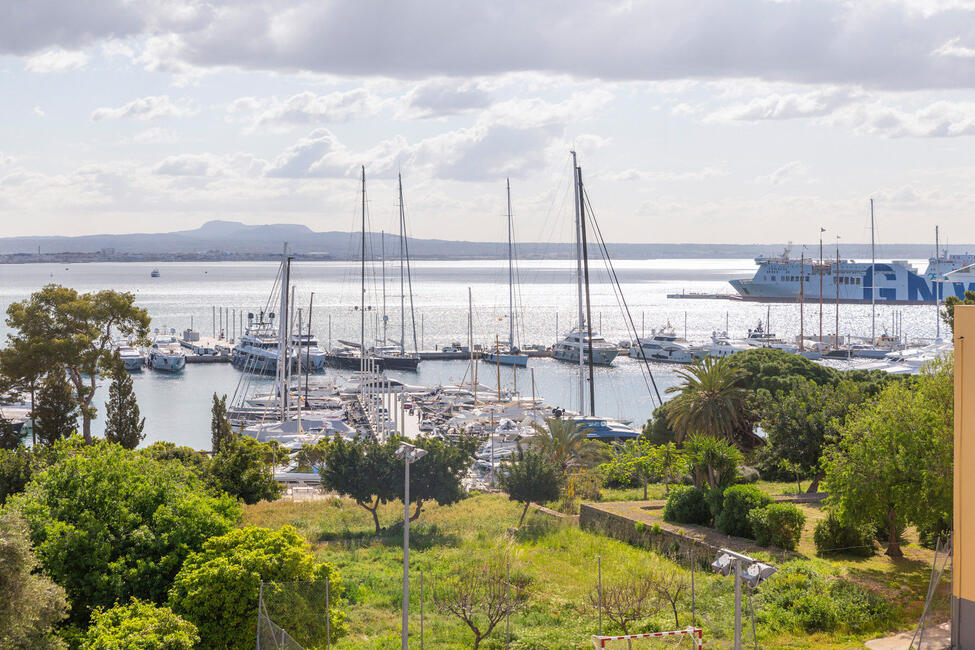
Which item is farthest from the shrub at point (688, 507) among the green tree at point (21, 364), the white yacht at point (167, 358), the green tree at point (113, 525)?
the white yacht at point (167, 358)

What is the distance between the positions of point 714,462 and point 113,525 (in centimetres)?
1643

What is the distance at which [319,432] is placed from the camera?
54844 millimetres

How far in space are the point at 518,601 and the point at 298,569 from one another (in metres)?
4.79

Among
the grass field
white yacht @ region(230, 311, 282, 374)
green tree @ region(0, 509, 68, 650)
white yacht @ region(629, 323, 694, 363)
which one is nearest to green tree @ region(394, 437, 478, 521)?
the grass field

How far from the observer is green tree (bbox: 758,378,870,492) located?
99.6 ft

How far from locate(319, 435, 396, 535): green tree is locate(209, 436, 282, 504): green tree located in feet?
6.92

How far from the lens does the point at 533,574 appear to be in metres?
21.5

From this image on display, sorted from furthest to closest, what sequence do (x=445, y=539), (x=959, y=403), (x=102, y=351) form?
(x=102, y=351), (x=445, y=539), (x=959, y=403)

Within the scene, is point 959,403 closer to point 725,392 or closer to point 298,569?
point 298,569

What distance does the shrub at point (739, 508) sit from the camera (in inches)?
923

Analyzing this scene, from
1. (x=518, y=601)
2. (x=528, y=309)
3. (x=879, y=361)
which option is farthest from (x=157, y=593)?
(x=528, y=309)

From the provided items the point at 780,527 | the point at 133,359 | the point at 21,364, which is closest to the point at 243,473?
the point at 21,364

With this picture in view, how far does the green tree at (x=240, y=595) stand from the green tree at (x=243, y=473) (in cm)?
1111

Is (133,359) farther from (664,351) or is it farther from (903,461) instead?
(903,461)
